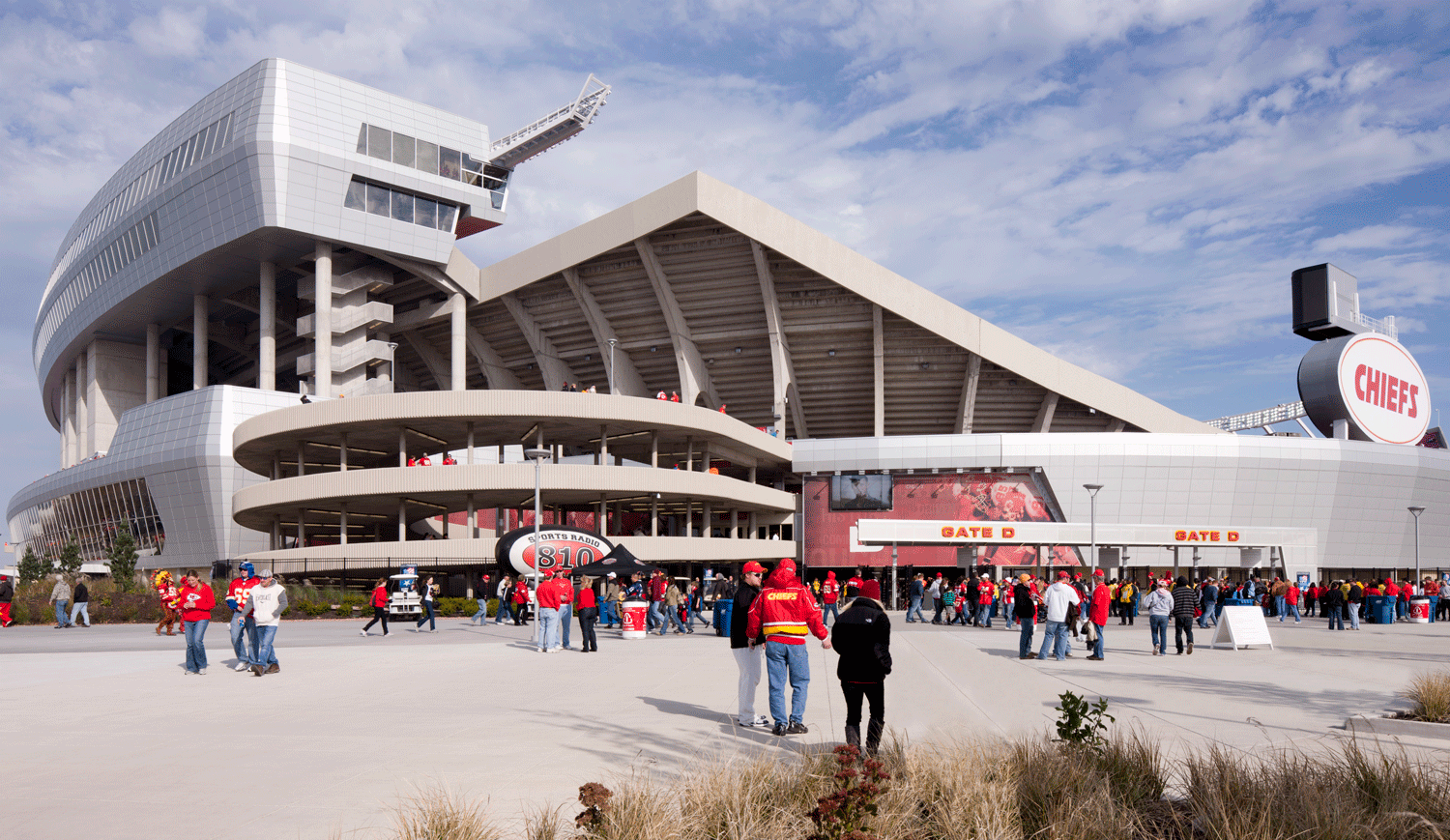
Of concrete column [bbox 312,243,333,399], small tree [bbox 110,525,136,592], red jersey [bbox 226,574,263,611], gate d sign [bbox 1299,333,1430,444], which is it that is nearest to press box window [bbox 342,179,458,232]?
concrete column [bbox 312,243,333,399]

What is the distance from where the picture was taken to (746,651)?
10484mm

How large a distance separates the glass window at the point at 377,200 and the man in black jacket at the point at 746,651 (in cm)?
4778

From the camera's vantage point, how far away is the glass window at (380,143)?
5244 cm

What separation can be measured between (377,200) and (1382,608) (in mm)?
48441

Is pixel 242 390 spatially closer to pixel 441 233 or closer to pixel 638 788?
pixel 441 233

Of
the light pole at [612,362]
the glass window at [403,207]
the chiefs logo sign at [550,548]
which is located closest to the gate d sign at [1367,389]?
the light pole at [612,362]

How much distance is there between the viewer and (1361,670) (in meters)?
16.2

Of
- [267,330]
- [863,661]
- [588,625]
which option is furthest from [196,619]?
[267,330]

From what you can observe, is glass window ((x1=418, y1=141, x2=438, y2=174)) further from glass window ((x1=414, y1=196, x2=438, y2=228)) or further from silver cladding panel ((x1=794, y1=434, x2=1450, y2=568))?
silver cladding panel ((x1=794, y1=434, x2=1450, y2=568))

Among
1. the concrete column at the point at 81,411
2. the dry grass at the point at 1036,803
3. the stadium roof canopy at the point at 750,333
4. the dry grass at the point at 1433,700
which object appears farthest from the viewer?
the concrete column at the point at 81,411

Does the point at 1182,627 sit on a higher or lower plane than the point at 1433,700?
lower

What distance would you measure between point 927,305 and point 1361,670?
3837cm

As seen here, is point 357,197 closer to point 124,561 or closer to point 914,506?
point 124,561

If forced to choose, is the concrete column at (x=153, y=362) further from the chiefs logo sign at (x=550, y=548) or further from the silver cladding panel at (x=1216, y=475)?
the silver cladding panel at (x=1216, y=475)
